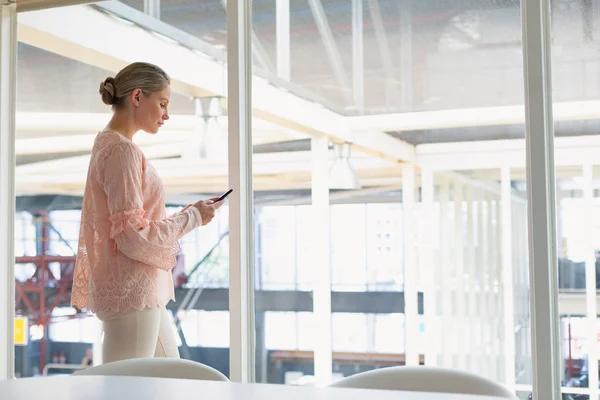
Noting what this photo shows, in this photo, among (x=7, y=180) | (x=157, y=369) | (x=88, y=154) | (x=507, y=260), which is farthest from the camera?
(x=7, y=180)

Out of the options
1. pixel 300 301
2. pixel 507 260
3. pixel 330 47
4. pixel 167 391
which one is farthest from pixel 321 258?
pixel 167 391

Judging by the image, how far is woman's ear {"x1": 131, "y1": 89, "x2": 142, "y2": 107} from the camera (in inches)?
117

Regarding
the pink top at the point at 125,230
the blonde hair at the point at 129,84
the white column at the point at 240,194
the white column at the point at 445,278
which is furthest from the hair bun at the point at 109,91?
the white column at the point at 445,278

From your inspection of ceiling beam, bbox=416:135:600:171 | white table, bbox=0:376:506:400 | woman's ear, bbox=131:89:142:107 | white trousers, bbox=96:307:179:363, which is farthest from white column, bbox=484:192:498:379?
white table, bbox=0:376:506:400

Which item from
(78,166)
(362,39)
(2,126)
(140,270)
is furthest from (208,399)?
(2,126)

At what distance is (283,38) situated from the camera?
141 inches

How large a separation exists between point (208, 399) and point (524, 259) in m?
1.89

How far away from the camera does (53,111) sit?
4078 millimetres

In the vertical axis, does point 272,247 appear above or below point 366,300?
above

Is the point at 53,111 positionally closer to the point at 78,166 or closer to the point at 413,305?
the point at 78,166

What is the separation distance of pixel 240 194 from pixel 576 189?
1.36 meters

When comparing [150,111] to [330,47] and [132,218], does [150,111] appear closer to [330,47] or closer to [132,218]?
[132,218]

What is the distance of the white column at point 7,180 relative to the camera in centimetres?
414

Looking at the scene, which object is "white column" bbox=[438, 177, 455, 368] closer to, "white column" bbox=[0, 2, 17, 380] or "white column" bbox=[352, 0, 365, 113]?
"white column" bbox=[352, 0, 365, 113]
